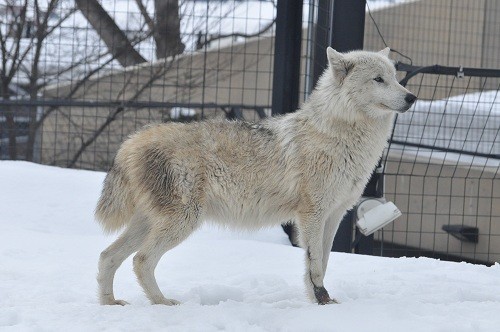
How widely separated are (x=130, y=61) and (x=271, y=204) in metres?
5.61

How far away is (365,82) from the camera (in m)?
5.78

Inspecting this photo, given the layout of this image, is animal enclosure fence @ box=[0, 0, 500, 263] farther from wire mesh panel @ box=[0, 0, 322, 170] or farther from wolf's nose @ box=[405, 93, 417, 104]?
wolf's nose @ box=[405, 93, 417, 104]

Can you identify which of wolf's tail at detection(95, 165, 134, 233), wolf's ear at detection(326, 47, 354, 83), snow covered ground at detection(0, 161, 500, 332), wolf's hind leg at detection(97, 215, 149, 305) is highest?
Answer: wolf's ear at detection(326, 47, 354, 83)

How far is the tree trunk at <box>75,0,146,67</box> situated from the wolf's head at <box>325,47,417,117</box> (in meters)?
5.30

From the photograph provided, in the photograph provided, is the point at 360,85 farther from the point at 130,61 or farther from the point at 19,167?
the point at 130,61

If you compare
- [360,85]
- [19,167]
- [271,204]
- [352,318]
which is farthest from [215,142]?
[19,167]

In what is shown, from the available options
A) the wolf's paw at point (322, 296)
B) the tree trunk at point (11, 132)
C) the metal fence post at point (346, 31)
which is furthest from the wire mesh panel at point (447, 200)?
the tree trunk at point (11, 132)

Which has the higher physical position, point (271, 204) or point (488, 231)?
point (271, 204)

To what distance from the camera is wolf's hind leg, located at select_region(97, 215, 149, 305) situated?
5.65 meters

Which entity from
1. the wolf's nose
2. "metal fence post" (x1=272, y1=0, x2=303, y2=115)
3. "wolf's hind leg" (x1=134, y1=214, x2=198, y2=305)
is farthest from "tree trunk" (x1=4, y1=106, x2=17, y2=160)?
the wolf's nose

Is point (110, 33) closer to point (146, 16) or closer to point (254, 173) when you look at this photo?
point (146, 16)

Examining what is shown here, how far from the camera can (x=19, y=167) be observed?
9.06m

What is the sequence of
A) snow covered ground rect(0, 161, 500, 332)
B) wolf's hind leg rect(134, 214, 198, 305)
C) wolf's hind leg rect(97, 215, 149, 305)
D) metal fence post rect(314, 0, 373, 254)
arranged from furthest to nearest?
1. metal fence post rect(314, 0, 373, 254)
2. wolf's hind leg rect(97, 215, 149, 305)
3. wolf's hind leg rect(134, 214, 198, 305)
4. snow covered ground rect(0, 161, 500, 332)

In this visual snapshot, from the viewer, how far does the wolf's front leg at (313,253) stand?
567cm
